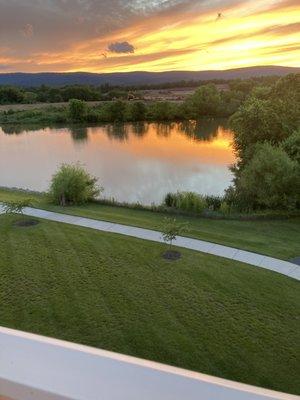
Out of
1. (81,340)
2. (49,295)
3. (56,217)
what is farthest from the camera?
(56,217)

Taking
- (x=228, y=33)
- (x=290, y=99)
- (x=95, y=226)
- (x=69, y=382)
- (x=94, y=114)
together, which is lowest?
(x=94, y=114)

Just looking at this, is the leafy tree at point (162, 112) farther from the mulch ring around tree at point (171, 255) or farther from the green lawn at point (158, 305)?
the mulch ring around tree at point (171, 255)

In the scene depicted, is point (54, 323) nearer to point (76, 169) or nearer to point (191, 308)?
point (191, 308)

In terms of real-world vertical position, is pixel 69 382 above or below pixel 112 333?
above

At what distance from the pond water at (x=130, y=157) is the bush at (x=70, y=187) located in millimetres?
4132

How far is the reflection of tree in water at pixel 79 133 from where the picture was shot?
1874 inches

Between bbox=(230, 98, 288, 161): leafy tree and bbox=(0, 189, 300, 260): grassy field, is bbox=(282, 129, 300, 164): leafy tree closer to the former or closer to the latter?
bbox=(230, 98, 288, 161): leafy tree

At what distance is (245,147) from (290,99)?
197 inches

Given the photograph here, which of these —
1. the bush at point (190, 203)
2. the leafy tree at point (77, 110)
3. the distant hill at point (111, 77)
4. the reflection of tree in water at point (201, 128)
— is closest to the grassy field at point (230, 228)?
the bush at point (190, 203)

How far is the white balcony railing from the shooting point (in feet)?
3.22

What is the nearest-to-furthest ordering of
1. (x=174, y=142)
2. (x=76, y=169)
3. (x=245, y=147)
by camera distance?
(x=76, y=169) < (x=245, y=147) < (x=174, y=142)

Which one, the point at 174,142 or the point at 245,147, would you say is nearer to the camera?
the point at 245,147

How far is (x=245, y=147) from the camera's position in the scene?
1064 inches

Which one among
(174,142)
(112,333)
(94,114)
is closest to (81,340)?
(112,333)
